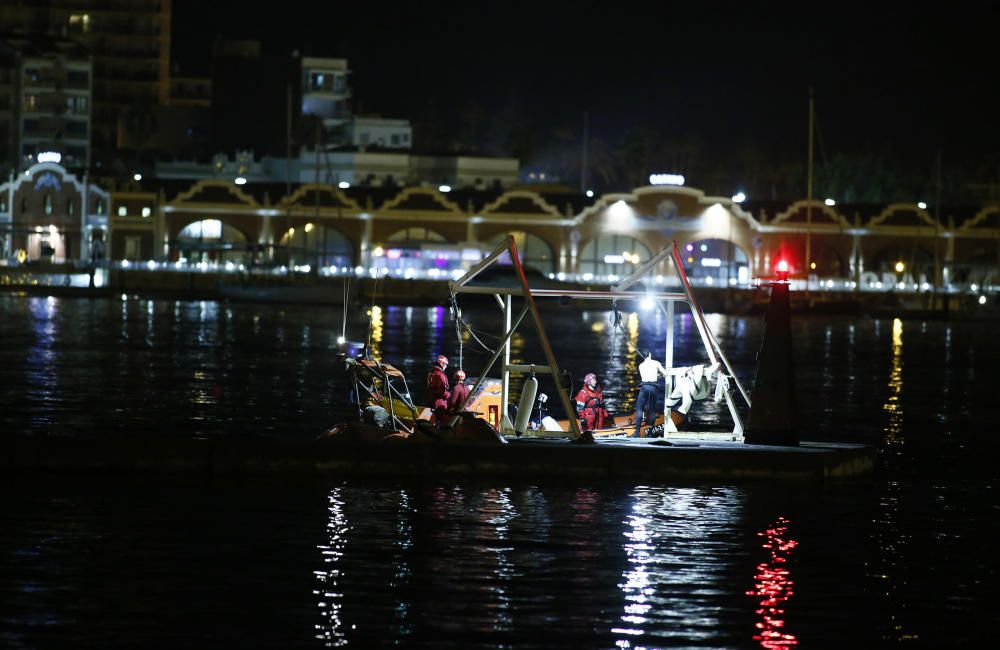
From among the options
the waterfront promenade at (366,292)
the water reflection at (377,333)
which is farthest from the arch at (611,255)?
the water reflection at (377,333)

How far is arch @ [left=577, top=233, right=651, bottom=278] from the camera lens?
401 ft

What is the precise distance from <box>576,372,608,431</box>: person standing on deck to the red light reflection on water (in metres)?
5.57

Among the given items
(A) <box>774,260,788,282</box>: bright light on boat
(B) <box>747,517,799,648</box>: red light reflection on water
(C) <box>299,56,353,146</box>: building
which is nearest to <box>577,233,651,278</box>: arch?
(C) <box>299,56,353,146</box>: building

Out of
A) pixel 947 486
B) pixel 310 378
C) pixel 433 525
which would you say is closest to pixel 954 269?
pixel 310 378

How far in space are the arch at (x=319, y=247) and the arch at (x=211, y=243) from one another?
10.0 feet

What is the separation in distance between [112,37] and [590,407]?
15153 centimetres

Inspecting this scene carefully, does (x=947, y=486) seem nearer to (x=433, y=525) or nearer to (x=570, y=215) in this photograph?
(x=433, y=525)

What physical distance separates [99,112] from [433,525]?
6084 inches

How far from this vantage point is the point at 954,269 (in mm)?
125188

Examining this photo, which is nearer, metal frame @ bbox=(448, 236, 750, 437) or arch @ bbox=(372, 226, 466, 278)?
metal frame @ bbox=(448, 236, 750, 437)

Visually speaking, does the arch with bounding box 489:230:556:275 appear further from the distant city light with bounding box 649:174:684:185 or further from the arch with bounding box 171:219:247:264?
the arch with bounding box 171:219:247:264

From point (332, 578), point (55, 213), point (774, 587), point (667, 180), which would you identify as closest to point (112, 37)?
point (55, 213)

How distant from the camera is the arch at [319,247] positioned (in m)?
121

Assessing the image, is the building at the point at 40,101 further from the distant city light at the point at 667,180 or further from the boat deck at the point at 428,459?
the boat deck at the point at 428,459
